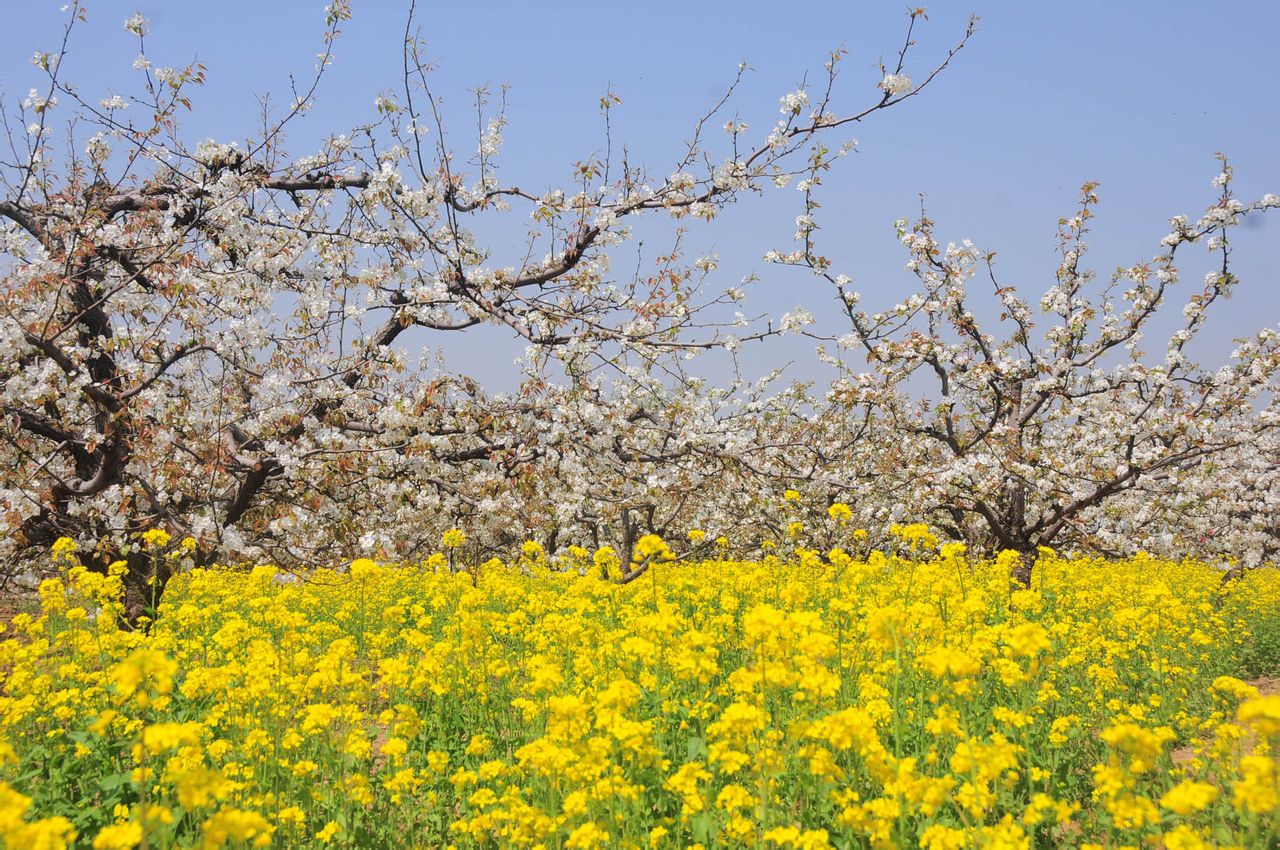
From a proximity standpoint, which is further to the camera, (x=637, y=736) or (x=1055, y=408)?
(x=1055, y=408)

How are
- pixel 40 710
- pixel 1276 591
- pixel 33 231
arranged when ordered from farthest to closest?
pixel 1276 591, pixel 33 231, pixel 40 710

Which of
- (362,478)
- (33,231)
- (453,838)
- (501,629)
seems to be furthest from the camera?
(362,478)

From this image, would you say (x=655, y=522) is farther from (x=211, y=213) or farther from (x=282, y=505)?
(x=211, y=213)

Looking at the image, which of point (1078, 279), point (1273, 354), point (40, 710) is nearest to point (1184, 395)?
point (1273, 354)

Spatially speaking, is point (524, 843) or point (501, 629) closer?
point (524, 843)

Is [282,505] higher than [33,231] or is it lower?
lower

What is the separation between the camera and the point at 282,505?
8.35 m

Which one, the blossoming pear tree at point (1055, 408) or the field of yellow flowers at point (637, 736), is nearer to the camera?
the field of yellow flowers at point (637, 736)

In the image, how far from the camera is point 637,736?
3.62 metres

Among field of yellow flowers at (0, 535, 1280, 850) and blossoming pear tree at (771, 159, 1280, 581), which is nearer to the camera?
field of yellow flowers at (0, 535, 1280, 850)

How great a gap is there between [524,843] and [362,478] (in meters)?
5.42

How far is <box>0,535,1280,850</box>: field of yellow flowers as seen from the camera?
128 inches

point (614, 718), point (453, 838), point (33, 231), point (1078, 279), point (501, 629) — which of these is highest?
point (1078, 279)

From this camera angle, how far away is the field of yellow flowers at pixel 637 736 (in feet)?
10.7
